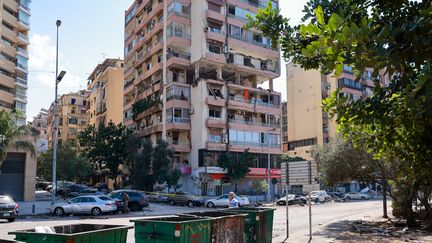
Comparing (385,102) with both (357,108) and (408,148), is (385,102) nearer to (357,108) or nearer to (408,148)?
(357,108)

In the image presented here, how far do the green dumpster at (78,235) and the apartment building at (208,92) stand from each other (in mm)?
45019

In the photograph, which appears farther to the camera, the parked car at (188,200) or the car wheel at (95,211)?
the parked car at (188,200)

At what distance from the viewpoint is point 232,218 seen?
10.8 m

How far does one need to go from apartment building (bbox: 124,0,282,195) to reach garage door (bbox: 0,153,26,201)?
18.3 metres

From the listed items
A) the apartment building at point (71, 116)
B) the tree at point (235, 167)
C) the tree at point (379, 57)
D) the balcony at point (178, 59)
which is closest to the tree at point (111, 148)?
the balcony at point (178, 59)

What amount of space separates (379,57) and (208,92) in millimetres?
51942

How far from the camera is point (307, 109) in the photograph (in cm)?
8519

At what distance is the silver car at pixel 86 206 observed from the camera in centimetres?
3025

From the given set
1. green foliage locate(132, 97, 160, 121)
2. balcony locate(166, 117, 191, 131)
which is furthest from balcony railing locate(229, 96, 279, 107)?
green foliage locate(132, 97, 160, 121)

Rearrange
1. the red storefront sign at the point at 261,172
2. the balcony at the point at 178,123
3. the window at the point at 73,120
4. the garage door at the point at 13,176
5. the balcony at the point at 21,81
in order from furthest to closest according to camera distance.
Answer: the window at the point at 73,120
the balcony at the point at 21,81
the red storefront sign at the point at 261,172
the balcony at the point at 178,123
the garage door at the point at 13,176

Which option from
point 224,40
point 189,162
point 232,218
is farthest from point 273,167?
point 232,218

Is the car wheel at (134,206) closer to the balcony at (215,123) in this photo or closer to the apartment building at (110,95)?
the balcony at (215,123)

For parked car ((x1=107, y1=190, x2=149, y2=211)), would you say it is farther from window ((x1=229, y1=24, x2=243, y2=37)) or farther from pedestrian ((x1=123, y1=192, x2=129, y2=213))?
window ((x1=229, y1=24, x2=243, y2=37))

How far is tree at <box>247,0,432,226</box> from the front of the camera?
403cm
